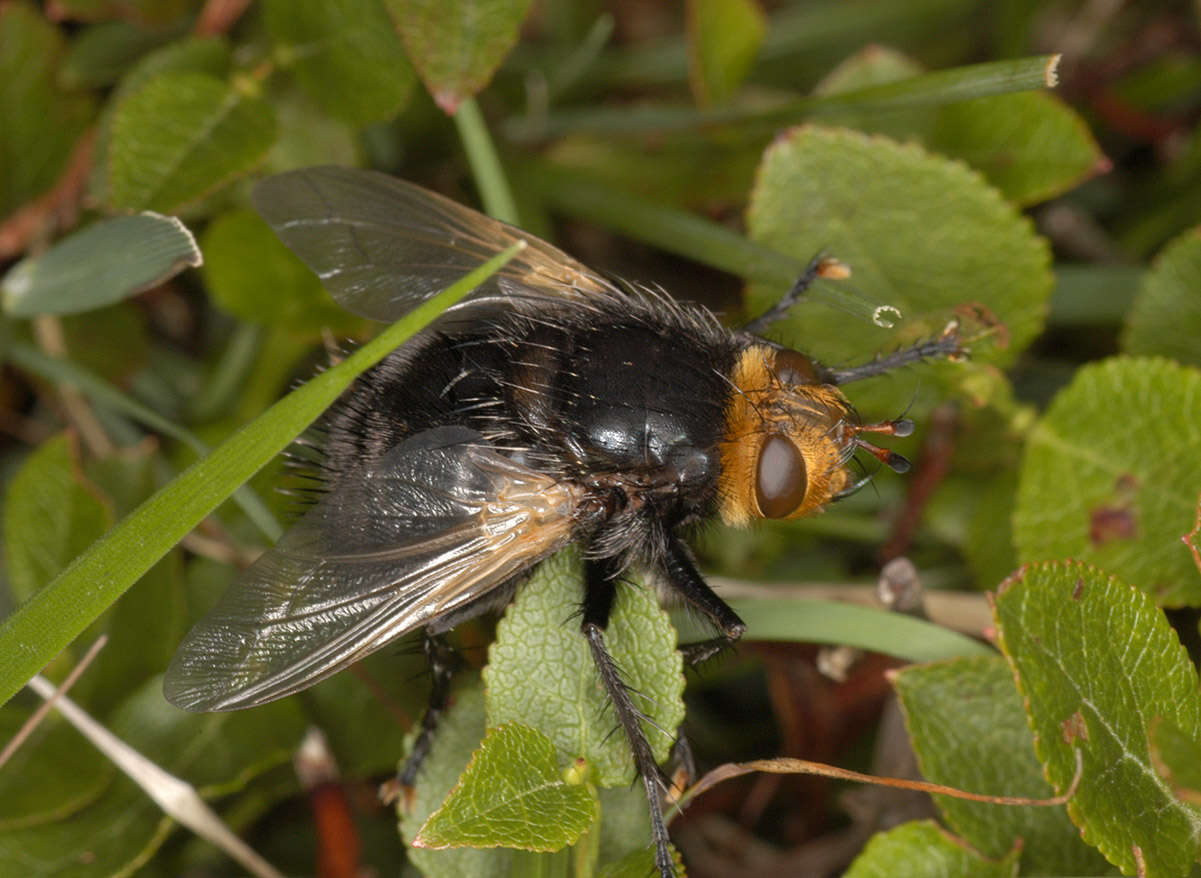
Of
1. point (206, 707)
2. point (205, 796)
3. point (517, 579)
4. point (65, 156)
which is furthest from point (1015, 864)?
point (65, 156)

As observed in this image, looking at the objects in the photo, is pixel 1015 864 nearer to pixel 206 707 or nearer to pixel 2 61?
pixel 206 707

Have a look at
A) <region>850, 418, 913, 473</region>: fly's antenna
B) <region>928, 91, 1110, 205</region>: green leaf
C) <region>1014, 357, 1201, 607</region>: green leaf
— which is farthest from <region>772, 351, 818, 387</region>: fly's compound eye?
<region>928, 91, 1110, 205</region>: green leaf

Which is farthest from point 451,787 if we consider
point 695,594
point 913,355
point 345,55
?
point 345,55

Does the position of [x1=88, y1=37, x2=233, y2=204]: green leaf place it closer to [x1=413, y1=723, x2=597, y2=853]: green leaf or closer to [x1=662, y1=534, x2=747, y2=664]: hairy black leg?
[x1=662, y1=534, x2=747, y2=664]: hairy black leg

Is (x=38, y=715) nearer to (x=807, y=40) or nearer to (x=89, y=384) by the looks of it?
(x=89, y=384)

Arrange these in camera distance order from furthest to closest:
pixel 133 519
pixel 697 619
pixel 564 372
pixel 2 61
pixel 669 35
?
pixel 669 35 < pixel 2 61 < pixel 697 619 < pixel 564 372 < pixel 133 519

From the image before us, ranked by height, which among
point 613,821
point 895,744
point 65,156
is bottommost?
point 895,744

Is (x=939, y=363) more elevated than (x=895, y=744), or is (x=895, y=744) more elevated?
(x=939, y=363)
